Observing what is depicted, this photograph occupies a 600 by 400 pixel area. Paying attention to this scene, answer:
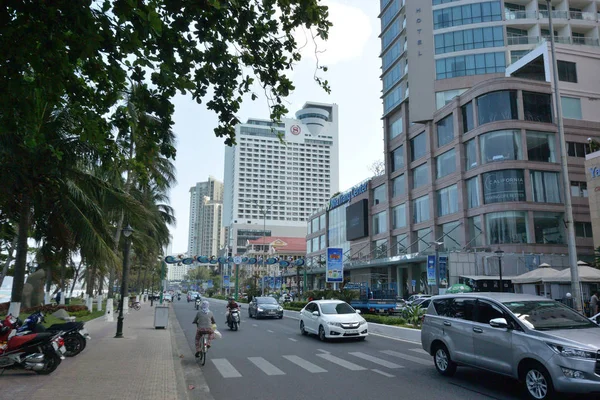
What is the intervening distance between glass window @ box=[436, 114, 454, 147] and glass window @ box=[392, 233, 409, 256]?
11.3 m

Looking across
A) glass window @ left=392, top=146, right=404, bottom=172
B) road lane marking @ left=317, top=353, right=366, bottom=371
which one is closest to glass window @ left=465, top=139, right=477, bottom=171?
glass window @ left=392, top=146, right=404, bottom=172

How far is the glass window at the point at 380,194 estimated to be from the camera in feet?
190

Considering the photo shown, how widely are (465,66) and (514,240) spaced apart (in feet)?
67.5

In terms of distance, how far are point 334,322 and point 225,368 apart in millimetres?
6369

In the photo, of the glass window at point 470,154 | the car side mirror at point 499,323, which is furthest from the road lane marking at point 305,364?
the glass window at point 470,154

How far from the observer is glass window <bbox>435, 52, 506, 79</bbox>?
49250 millimetres

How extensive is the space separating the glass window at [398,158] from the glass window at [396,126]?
201 cm

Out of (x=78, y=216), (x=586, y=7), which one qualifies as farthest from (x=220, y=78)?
(x=586, y=7)

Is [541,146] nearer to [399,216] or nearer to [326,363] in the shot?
[399,216]

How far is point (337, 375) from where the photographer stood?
35.2 ft

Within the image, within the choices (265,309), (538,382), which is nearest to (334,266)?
(265,309)

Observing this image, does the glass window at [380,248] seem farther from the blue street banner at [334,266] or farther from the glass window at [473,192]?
the blue street banner at [334,266]

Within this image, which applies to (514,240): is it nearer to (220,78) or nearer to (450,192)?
(450,192)

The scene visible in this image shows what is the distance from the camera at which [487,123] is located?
41.4 meters
